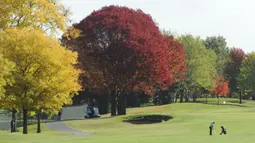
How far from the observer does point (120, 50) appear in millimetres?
55531

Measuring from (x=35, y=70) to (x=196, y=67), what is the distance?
182 feet

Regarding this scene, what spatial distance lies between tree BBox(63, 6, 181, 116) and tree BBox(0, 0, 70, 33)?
16038 millimetres

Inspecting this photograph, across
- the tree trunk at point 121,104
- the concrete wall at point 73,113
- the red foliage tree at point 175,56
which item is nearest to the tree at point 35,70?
the tree trunk at point 121,104

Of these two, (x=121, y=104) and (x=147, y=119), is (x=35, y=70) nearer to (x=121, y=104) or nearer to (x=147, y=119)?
(x=147, y=119)

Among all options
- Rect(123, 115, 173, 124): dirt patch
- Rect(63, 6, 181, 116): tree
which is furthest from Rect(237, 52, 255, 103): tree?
Rect(123, 115, 173, 124): dirt patch

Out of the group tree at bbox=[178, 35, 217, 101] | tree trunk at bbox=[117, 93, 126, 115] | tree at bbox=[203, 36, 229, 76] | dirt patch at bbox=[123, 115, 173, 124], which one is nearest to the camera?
dirt patch at bbox=[123, 115, 173, 124]

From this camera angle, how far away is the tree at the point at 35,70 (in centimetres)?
3303

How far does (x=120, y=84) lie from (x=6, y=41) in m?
27.1

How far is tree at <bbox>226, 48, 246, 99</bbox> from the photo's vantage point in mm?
114762

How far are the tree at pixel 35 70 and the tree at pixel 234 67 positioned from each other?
279 feet

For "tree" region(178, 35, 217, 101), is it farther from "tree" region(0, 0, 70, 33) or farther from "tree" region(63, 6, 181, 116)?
"tree" region(0, 0, 70, 33)

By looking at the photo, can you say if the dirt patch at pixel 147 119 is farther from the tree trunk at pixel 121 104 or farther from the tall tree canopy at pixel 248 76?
the tall tree canopy at pixel 248 76

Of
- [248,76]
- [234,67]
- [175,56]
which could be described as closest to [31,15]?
[175,56]

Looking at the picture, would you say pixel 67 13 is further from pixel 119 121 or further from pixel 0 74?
pixel 0 74
